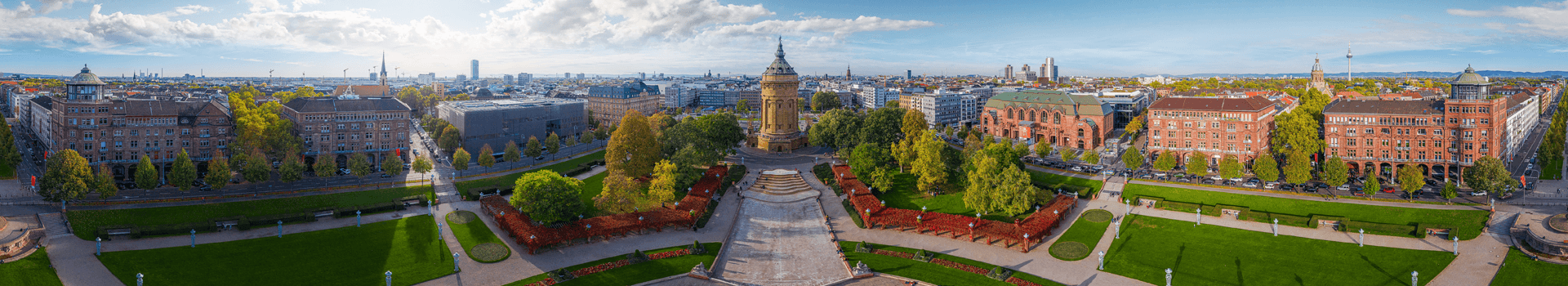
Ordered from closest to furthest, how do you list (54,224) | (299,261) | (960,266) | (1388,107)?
(960,266), (299,261), (54,224), (1388,107)

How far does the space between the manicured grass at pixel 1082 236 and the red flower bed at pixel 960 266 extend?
7.37 metres

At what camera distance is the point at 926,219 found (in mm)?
66188

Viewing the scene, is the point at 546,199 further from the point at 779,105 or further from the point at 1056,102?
the point at 1056,102

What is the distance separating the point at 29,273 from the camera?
51375mm

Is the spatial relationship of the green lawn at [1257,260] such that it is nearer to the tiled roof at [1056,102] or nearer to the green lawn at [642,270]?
the green lawn at [642,270]

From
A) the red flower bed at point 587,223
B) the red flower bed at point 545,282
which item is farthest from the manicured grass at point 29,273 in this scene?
the red flower bed at point 545,282

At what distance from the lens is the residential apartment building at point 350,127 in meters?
101

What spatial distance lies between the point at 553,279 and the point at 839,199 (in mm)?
35315

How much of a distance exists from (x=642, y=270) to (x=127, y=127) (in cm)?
7430

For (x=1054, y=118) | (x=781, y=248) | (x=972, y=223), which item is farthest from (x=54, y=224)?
(x=1054, y=118)

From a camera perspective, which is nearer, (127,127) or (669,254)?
(669,254)

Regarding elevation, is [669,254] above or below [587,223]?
below

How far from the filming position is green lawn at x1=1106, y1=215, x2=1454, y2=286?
53.5 metres

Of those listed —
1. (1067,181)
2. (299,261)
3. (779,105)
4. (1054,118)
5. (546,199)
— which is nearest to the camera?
(299,261)
